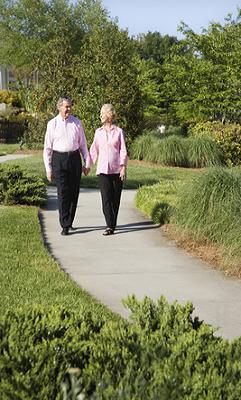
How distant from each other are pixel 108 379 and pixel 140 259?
4.46 m

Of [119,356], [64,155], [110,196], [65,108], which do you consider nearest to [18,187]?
[64,155]

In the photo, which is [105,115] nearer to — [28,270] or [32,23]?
[28,270]

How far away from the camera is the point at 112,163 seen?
845cm

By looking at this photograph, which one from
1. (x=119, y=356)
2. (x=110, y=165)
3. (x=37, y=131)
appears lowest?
(x=119, y=356)

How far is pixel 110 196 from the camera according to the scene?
8.51m

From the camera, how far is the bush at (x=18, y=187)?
32.4 feet

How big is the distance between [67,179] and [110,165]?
1.99ft

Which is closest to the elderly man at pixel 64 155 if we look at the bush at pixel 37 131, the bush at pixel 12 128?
the bush at pixel 37 131

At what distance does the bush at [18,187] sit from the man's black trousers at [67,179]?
5.41 ft

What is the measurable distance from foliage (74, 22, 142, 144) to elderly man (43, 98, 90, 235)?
40.1 feet

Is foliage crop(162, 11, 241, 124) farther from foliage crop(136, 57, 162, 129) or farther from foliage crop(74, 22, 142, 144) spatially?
foliage crop(136, 57, 162, 129)

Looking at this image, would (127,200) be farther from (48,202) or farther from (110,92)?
(110,92)

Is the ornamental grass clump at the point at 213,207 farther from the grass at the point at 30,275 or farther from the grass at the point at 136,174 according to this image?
the grass at the point at 136,174

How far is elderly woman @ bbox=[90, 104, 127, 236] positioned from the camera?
27.6ft
